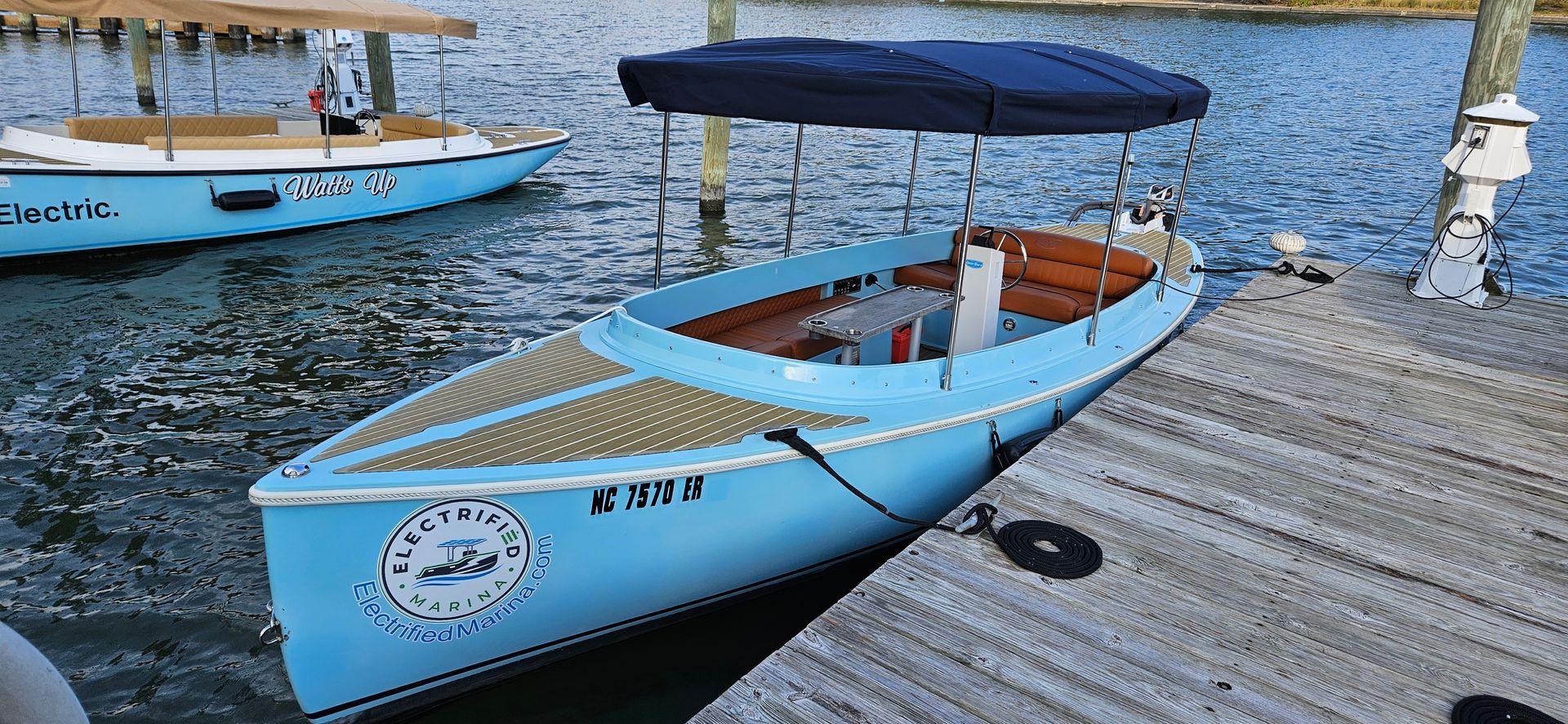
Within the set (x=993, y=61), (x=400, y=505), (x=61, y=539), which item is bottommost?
(x=61, y=539)

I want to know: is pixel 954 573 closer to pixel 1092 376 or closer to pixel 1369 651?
pixel 1369 651

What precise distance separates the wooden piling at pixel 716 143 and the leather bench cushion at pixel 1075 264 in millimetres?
5271

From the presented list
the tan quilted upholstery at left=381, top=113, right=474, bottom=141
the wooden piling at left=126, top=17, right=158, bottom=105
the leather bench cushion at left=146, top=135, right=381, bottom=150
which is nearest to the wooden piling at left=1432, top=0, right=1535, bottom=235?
the tan quilted upholstery at left=381, top=113, right=474, bottom=141

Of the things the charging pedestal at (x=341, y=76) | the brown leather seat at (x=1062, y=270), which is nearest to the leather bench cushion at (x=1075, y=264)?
the brown leather seat at (x=1062, y=270)

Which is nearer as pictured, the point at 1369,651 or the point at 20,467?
the point at 1369,651

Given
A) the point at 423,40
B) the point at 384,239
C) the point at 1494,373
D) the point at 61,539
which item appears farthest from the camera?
the point at 423,40

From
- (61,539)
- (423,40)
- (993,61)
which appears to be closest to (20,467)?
(61,539)

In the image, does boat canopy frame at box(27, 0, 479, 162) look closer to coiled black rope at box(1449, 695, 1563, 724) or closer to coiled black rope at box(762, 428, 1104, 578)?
coiled black rope at box(762, 428, 1104, 578)

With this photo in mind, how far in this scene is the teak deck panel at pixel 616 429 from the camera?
165 inches

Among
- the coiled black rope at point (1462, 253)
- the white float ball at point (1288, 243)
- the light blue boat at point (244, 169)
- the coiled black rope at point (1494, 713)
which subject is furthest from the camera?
the light blue boat at point (244, 169)

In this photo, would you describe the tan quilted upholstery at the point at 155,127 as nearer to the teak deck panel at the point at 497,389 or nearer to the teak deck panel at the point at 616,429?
the teak deck panel at the point at 497,389

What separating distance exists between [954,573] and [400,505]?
2301 mm

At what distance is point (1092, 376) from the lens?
6297mm

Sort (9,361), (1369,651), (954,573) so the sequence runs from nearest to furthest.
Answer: (1369,651) < (954,573) < (9,361)
